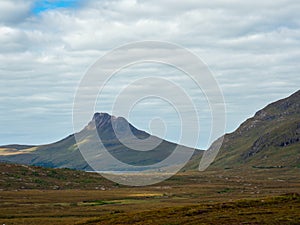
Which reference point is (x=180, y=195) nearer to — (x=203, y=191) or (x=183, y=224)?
(x=203, y=191)

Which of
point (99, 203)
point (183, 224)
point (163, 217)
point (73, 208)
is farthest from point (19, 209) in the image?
point (183, 224)

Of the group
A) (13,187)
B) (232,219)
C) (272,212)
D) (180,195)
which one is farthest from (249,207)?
(13,187)

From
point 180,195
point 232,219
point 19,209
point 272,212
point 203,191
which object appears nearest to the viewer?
point 232,219

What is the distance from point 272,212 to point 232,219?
923cm

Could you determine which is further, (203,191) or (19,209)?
(203,191)

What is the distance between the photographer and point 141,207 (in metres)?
137

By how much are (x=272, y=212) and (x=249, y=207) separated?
377 inches

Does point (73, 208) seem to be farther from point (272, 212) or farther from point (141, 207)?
point (272, 212)

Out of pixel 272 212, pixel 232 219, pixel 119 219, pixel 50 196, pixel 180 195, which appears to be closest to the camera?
pixel 232 219

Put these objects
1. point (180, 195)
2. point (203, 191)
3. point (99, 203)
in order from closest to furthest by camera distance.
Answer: point (99, 203)
point (180, 195)
point (203, 191)

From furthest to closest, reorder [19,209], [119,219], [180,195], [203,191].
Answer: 1. [203,191]
2. [180,195]
3. [19,209]
4. [119,219]

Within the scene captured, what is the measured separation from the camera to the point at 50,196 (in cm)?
16900

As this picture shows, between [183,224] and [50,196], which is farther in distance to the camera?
[50,196]

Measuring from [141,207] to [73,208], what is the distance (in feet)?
56.6
